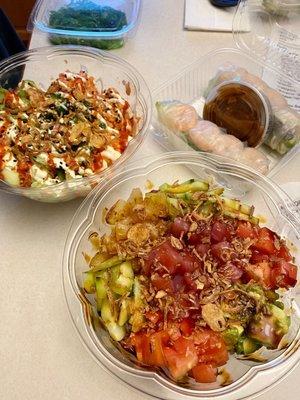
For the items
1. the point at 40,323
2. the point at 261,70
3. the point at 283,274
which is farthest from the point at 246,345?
the point at 261,70

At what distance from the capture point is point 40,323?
3.03 ft

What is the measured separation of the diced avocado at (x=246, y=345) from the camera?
782mm

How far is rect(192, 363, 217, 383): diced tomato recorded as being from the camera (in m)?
0.75

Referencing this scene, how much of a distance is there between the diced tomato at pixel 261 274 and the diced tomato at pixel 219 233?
66 millimetres

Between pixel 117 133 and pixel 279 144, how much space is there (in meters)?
0.39

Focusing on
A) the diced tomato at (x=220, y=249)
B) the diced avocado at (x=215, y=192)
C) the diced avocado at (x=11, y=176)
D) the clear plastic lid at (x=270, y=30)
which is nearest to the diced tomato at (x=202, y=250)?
the diced tomato at (x=220, y=249)

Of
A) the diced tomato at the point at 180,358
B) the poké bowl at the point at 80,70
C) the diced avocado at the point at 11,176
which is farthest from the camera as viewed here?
the poké bowl at the point at 80,70

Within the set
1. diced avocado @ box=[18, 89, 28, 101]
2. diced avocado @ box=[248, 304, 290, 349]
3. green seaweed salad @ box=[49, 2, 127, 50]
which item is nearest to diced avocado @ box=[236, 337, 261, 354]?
diced avocado @ box=[248, 304, 290, 349]

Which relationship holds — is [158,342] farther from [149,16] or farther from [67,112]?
[149,16]

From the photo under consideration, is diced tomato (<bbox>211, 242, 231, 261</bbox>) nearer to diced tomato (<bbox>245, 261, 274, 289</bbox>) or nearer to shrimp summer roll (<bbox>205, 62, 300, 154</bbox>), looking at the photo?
diced tomato (<bbox>245, 261, 274, 289</bbox>)

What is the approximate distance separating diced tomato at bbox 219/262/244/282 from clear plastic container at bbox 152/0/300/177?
14.9 inches

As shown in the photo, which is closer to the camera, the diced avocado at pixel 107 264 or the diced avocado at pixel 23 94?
the diced avocado at pixel 107 264

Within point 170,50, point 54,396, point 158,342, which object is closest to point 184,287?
point 158,342

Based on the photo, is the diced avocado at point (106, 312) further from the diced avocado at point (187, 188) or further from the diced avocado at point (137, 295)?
the diced avocado at point (187, 188)
